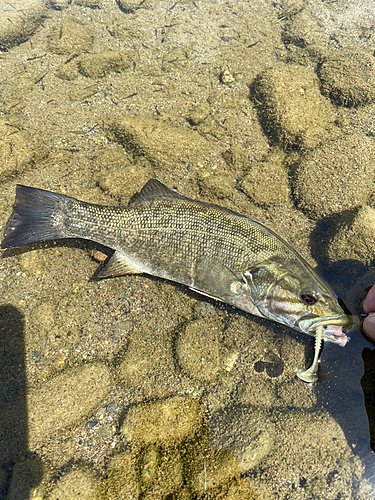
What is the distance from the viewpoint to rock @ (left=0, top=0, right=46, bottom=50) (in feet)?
21.7

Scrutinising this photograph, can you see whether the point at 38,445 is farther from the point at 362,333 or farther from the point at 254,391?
the point at 362,333

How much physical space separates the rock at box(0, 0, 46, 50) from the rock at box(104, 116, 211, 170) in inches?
152

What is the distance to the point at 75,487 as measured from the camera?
317 centimetres

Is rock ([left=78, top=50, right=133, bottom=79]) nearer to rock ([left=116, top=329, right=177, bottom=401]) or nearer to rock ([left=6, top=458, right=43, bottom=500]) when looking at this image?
rock ([left=116, top=329, right=177, bottom=401])

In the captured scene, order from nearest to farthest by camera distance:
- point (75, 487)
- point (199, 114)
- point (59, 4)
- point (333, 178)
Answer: point (75, 487) < point (333, 178) < point (199, 114) < point (59, 4)

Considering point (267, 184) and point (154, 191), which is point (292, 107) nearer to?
point (267, 184)

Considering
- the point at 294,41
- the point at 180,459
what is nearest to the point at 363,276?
the point at 180,459

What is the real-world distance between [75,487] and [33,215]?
10.9 feet

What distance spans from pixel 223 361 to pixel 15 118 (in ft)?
18.4

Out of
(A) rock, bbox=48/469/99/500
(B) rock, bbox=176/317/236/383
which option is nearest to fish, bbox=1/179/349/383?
(B) rock, bbox=176/317/236/383

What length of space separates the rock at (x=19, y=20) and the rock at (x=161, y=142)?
152 inches

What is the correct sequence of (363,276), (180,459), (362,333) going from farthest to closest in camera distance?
(363,276) → (362,333) → (180,459)

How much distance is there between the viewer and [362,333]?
3791mm

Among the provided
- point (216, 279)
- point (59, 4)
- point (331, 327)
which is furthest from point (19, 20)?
point (331, 327)
